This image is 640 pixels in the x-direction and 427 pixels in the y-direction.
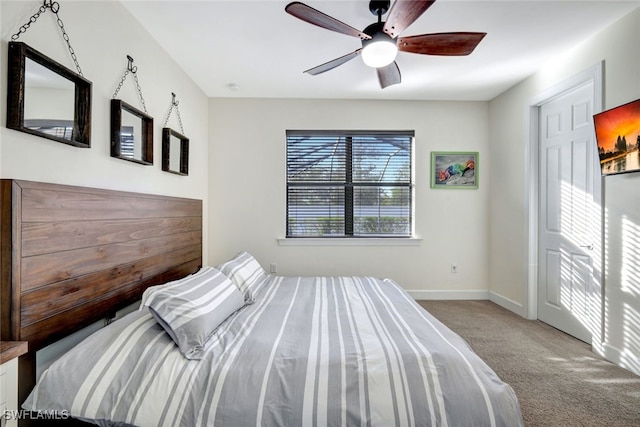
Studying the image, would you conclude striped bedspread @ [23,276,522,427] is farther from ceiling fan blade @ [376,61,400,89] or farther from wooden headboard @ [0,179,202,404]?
ceiling fan blade @ [376,61,400,89]

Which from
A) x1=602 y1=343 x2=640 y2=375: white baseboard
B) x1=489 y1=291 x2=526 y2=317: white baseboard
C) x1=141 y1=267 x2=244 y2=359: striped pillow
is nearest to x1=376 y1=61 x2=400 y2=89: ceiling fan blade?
x1=141 y1=267 x2=244 y2=359: striped pillow

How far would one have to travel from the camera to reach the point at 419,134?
11.8 feet

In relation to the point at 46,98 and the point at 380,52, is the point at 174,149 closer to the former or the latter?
the point at 46,98

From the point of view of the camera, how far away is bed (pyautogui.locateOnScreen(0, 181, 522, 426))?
3.45 feet

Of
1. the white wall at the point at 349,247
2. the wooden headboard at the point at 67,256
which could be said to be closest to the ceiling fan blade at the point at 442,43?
the white wall at the point at 349,247

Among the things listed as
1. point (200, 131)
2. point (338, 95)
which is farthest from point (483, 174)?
point (200, 131)

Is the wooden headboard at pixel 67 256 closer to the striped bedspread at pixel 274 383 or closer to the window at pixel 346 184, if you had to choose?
the striped bedspread at pixel 274 383

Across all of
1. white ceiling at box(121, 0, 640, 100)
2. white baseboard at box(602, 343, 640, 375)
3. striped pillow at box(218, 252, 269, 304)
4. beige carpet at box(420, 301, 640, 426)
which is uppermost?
white ceiling at box(121, 0, 640, 100)

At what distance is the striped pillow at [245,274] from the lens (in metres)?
2.11

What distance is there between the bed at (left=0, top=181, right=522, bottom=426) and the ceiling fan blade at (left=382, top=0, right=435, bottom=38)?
5.48 ft

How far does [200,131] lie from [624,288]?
13.6 feet

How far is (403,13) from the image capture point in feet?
4.93

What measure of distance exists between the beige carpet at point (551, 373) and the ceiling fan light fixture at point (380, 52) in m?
2.28

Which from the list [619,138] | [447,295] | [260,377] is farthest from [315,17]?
[447,295]
